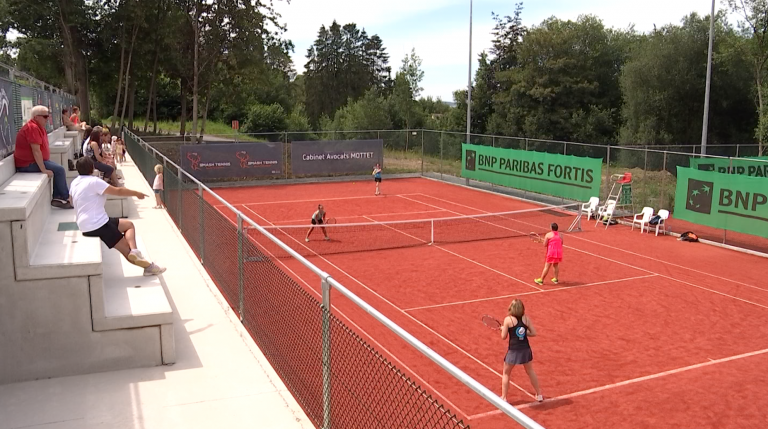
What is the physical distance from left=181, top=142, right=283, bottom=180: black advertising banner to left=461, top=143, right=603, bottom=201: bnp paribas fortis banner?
35.3 ft

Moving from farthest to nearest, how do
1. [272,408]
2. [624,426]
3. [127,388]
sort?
[624,426] < [127,388] < [272,408]

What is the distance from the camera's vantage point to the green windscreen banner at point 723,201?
20.0 meters

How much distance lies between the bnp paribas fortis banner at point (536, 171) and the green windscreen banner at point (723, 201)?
11.7 feet

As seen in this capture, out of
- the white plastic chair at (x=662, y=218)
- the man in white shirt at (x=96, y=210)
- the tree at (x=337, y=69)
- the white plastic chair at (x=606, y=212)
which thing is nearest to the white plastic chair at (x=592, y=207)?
the white plastic chair at (x=606, y=212)

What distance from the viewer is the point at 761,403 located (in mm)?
9391

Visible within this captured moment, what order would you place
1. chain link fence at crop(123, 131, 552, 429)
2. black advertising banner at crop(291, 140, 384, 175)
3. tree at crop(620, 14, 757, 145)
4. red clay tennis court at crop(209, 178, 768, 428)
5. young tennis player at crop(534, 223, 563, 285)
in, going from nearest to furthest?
1. chain link fence at crop(123, 131, 552, 429)
2. red clay tennis court at crop(209, 178, 768, 428)
3. young tennis player at crop(534, 223, 563, 285)
4. black advertising banner at crop(291, 140, 384, 175)
5. tree at crop(620, 14, 757, 145)

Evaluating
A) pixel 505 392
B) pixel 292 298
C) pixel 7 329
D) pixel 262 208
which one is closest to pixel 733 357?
pixel 505 392

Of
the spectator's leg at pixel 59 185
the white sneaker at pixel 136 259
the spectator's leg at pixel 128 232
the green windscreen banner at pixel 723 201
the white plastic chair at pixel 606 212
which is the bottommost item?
the white plastic chair at pixel 606 212

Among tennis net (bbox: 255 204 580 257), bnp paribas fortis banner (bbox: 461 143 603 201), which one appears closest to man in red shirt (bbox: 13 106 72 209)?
tennis net (bbox: 255 204 580 257)

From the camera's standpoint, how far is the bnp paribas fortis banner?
27.2m

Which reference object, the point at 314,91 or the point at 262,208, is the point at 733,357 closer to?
the point at 262,208

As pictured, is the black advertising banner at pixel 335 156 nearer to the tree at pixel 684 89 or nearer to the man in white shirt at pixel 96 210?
the tree at pixel 684 89

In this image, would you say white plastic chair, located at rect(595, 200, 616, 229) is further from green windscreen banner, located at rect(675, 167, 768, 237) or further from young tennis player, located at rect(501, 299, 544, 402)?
young tennis player, located at rect(501, 299, 544, 402)

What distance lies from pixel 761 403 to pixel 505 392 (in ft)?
12.1
